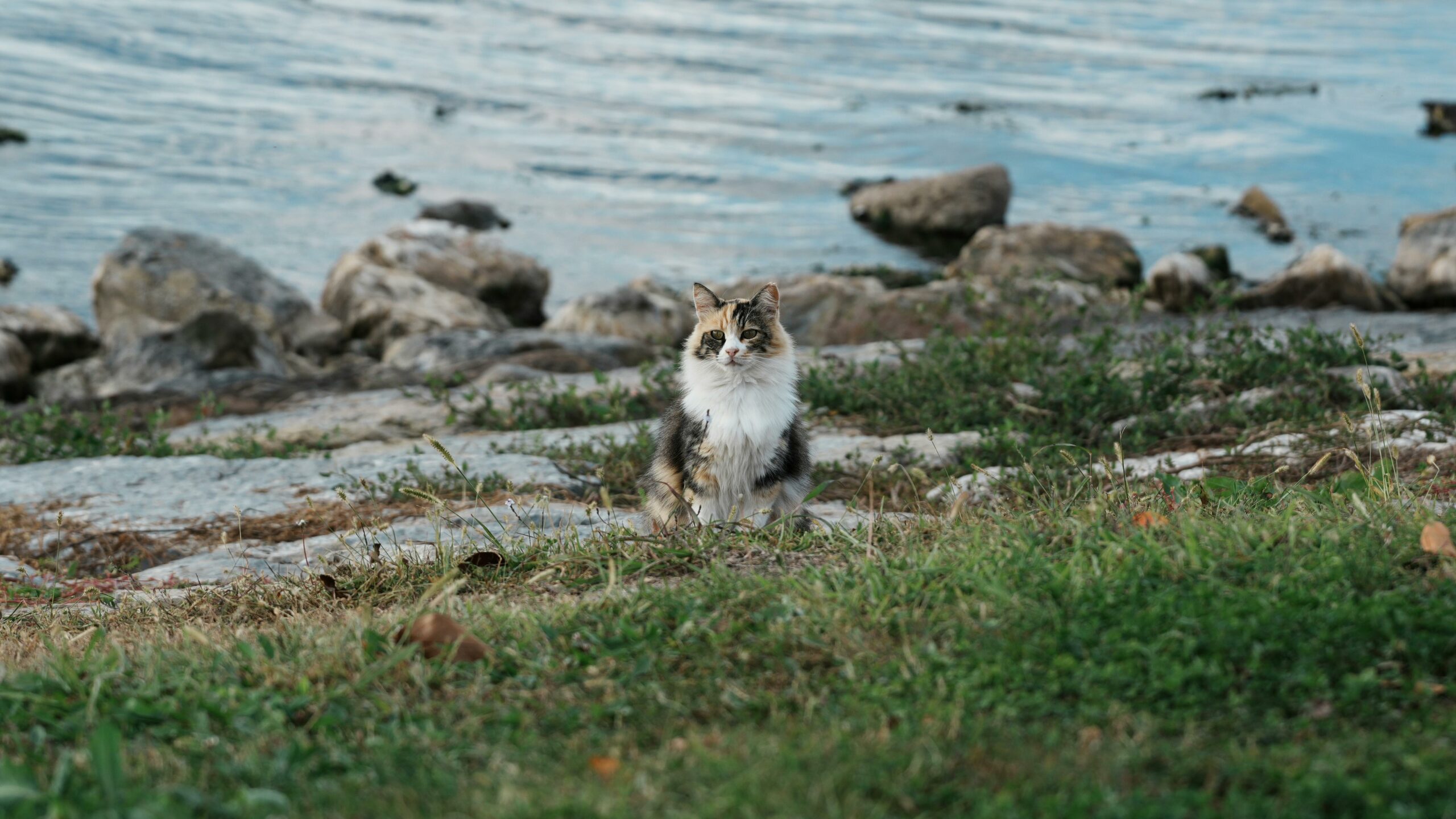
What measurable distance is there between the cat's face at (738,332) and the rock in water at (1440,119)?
88.8ft

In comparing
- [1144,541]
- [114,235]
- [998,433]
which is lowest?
[114,235]

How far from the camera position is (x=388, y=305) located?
50.4ft

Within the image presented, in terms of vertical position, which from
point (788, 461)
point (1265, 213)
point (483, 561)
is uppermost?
point (788, 461)

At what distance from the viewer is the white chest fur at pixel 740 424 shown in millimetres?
5234

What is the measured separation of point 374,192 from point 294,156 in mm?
2963

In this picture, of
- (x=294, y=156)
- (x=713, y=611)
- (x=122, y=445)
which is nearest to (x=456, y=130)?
(x=294, y=156)

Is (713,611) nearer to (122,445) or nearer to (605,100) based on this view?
(122,445)

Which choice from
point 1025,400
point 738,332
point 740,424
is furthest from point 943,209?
point 740,424

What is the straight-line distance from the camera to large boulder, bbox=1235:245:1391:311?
1484 centimetres

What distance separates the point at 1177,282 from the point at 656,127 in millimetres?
16380

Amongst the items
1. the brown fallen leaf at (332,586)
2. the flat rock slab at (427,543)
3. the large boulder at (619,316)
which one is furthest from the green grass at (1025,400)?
the large boulder at (619,316)

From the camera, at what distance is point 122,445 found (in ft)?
27.1

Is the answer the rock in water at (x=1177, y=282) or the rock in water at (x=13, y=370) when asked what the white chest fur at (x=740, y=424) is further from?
the rock in water at (x=1177, y=282)

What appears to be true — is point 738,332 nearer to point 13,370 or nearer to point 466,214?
point 13,370
